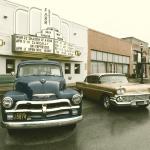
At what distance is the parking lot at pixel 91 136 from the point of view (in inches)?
207

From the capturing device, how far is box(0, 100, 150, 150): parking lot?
525 cm

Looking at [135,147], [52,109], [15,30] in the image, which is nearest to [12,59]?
[15,30]

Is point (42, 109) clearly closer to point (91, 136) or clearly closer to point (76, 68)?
point (91, 136)

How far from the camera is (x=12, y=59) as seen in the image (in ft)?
57.3

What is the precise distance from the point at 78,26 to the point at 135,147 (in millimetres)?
20266

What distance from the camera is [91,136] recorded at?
235 inches

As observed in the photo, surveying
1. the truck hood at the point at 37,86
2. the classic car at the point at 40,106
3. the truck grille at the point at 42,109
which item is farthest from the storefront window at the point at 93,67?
the truck grille at the point at 42,109

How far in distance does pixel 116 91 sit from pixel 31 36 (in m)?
10.3

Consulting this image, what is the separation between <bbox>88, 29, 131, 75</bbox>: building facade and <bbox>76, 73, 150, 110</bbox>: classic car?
1514cm

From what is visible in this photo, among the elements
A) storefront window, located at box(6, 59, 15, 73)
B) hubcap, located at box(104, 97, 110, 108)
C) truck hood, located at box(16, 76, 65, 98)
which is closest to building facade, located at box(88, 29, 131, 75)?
storefront window, located at box(6, 59, 15, 73)

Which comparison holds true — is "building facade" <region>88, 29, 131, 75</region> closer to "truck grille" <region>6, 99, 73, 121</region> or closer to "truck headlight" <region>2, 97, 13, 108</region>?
"truck grille" <region>6, 99, 73, 121</region>

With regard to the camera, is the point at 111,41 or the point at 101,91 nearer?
the point at 101,91

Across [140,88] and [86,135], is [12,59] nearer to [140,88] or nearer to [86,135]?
[140,88]

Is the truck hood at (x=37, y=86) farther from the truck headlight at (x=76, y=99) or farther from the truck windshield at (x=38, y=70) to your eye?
the truck windshield at (x=38, y=70)
